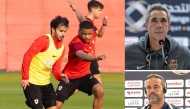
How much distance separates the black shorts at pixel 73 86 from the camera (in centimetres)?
1245

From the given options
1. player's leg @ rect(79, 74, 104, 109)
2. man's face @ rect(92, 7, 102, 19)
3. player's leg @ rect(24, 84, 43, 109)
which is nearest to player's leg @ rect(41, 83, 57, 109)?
player's leg @ rect(24, 84, 43, 109)

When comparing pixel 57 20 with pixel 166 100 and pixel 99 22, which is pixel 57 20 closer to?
pixel 166 100

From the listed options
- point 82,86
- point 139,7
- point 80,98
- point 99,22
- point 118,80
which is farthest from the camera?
point 99,22

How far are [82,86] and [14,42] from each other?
12.5 meters

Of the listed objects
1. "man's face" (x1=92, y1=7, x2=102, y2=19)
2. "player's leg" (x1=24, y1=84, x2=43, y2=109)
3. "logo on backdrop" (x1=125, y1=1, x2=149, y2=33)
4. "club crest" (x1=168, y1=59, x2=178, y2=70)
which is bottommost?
"player's leg" (x1=24, y1=84, x2=43, y2=109)

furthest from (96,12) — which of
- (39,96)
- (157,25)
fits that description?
(157,25)

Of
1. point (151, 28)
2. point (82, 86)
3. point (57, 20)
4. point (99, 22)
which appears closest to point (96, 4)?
point (82, 86)

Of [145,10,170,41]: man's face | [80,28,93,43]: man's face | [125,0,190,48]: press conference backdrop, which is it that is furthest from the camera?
[80,28,93,43]: man's face

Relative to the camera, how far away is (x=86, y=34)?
12.3m

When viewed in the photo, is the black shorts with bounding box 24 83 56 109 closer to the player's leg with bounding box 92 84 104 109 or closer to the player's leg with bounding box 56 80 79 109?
the player's leg with bounding box 56 80 79 109

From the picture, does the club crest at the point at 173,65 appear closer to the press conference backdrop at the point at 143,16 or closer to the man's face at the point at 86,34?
the press conference backdrop at the point at 143,16

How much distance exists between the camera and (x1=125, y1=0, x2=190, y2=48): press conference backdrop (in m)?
7.62

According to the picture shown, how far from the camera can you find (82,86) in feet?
41.5

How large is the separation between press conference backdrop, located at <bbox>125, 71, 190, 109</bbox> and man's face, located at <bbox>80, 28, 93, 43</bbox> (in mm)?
4434
